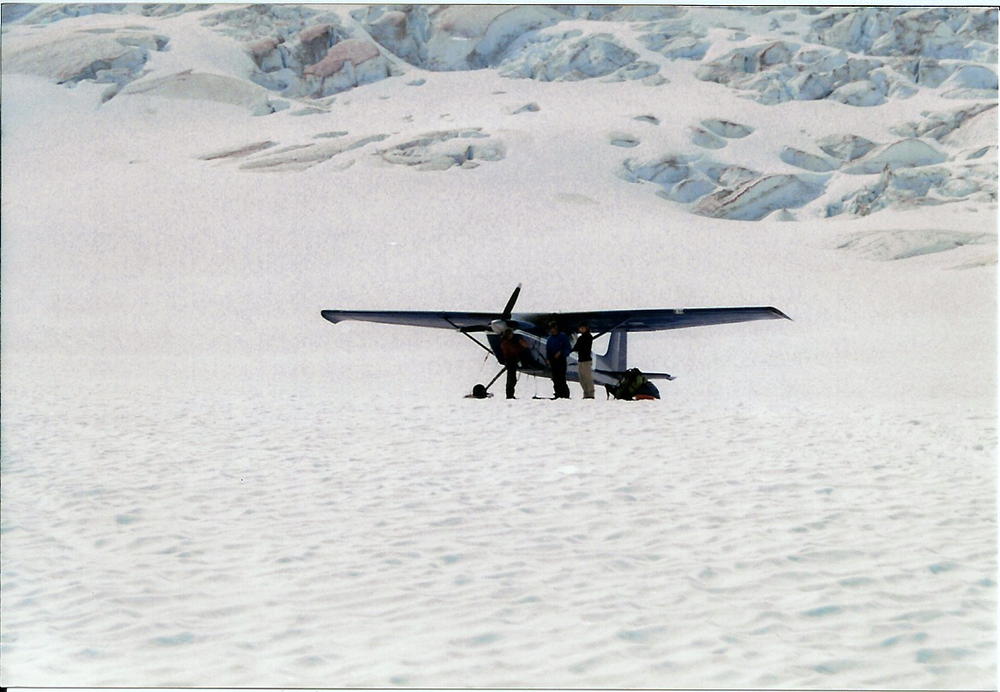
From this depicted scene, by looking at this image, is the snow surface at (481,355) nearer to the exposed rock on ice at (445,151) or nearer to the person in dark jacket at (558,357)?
the exposed rock on ice at (445,151)

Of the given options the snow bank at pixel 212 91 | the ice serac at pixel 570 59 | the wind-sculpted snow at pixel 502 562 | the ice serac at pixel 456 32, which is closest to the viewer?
the wind-sculpted snow at pixel 502 562

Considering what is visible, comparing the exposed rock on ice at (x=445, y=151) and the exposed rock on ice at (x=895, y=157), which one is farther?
the exposed rock on ice at (x=445, y=151)

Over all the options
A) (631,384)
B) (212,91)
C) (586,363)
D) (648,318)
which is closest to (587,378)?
(586,363)

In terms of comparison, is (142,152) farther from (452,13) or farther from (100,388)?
(100,388)

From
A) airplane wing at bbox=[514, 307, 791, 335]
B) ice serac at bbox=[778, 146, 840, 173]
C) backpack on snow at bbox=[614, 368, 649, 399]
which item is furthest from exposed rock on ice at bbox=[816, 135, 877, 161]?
backpack on snow at bbox=[614, 368, 649, 399]

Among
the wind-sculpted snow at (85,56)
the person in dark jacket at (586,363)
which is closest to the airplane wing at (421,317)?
the person in dark jacket at (586,363)

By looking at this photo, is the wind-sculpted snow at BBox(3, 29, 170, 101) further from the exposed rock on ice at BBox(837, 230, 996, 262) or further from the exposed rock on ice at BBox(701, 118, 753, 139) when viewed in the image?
the exposed rock on ice at BBox(837, 230, 996, 262)

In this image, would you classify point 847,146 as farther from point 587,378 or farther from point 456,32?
point 587,378
